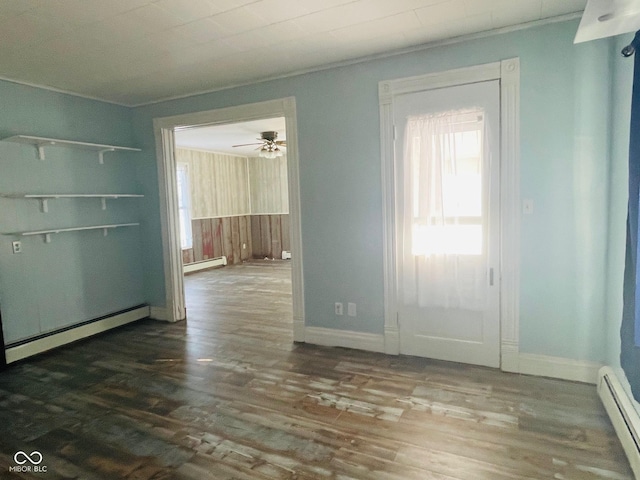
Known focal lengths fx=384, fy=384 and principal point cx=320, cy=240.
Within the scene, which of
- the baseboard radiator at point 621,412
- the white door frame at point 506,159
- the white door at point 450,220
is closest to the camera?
the baseboard radiator at point 621,412

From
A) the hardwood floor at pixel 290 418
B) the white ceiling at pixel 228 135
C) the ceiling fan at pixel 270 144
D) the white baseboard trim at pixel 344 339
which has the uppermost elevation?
the white ceiling at pixel 228 135

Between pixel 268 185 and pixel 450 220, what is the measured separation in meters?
7.30

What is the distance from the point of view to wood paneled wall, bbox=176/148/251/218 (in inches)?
331

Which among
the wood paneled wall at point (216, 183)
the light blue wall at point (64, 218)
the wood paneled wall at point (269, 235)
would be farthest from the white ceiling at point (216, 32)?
the wood paneled wall at point (269, 235)

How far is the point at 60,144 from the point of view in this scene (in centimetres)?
378

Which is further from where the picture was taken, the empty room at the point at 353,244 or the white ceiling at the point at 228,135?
the white ceiling at the point at 228,135

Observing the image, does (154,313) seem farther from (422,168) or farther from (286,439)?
(422,168)

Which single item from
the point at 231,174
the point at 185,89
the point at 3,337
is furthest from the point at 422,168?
the point at 231,174

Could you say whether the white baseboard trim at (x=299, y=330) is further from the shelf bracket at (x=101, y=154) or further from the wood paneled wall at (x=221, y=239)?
the wood paneled wall at (x=221, y=239)

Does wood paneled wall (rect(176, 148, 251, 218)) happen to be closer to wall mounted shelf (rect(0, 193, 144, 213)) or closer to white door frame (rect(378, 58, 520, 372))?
wall mounted shelf (rect(0, 193, 144, 213))

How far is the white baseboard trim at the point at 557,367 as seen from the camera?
274cm

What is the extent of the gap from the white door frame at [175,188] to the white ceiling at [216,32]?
354 millimetres

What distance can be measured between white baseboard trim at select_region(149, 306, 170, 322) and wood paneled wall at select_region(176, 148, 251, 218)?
3933 millimetres

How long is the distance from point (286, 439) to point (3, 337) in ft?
9.42
